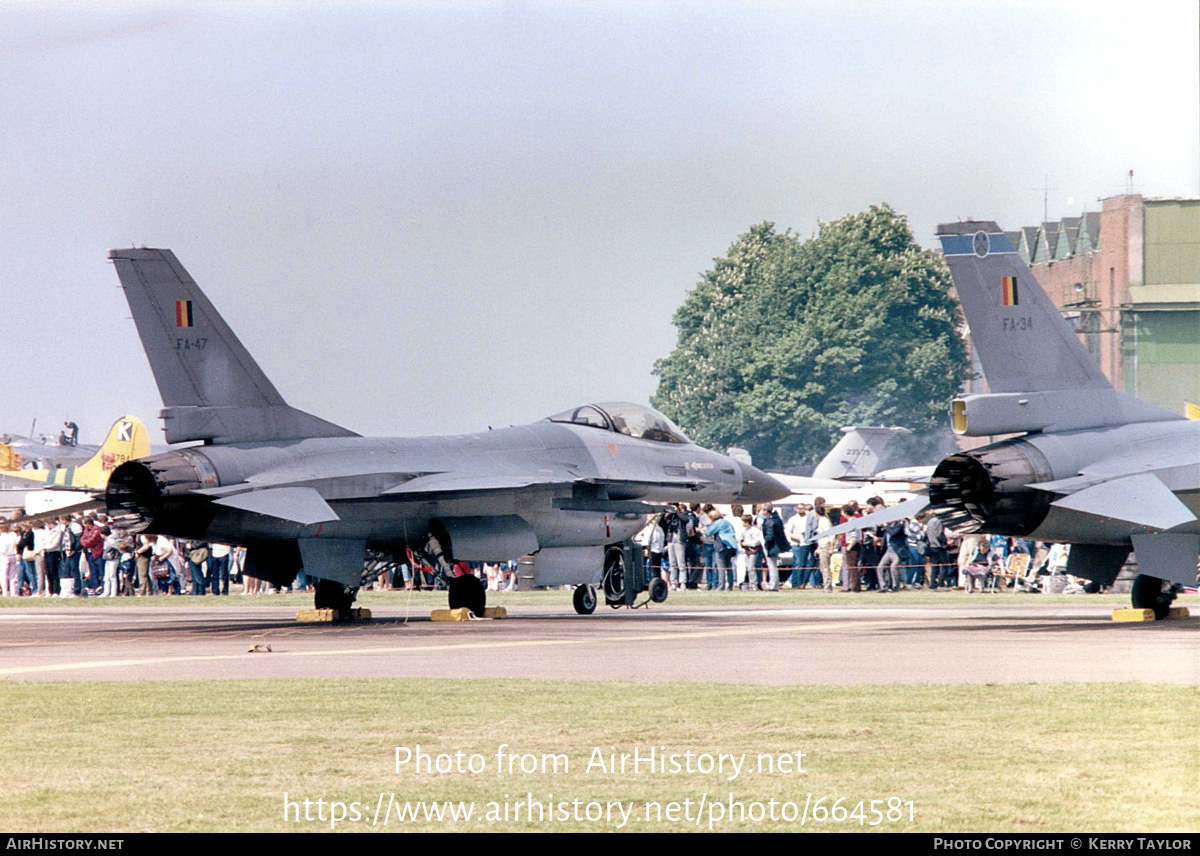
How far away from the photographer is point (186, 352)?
21141 mm

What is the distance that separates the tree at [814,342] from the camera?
2229 inches

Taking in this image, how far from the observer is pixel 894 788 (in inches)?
291

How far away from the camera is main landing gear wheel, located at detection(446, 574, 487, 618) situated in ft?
76.4

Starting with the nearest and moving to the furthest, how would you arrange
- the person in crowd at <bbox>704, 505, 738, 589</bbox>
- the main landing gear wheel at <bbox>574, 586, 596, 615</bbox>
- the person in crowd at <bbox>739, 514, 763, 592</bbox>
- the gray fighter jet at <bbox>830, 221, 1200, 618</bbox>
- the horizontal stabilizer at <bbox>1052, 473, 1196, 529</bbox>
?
1. the horizontal stabilizer at <bbox>1052, 473, 1196, 529</bbox>
2. the gray fighter jet at <bbox>830, 221, 1200, 618</bbox>
3. the main landing gear wheel at <bbox>574, 586, 596, 615</bbox>
4. the person in crowd at <bbox>704, 505, 738, 589</bbox>
5. the person in crowd at <bbox>739, 514, 763, 592</bbox>

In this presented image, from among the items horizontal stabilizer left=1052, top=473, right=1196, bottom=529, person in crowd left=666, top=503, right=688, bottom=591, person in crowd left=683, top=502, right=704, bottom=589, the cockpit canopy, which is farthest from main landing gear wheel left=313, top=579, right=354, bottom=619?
person in crowd left=683, top=502, right=704, bottom=589

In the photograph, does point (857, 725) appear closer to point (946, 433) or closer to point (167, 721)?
point (167, 721)

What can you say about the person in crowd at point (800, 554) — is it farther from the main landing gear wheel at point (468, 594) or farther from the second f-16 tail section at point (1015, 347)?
the second f-16 tail section at point (1015, 347)

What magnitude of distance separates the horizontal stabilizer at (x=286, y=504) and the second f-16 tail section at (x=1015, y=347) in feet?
26.8

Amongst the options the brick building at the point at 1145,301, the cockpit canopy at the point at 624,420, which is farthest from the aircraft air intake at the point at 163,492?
the brick building at the point at 1145,301

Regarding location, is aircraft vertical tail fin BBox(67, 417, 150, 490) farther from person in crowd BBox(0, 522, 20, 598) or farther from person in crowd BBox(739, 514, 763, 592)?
person in crowd BBox(739, 514, 763, 592)

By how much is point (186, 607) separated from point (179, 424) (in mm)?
8321

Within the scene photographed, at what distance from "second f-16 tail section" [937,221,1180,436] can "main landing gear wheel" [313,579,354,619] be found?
30.5 feet

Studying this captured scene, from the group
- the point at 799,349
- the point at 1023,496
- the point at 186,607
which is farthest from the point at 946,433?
the point at 1023,496

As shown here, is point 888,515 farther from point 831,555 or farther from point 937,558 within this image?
point 831,555
